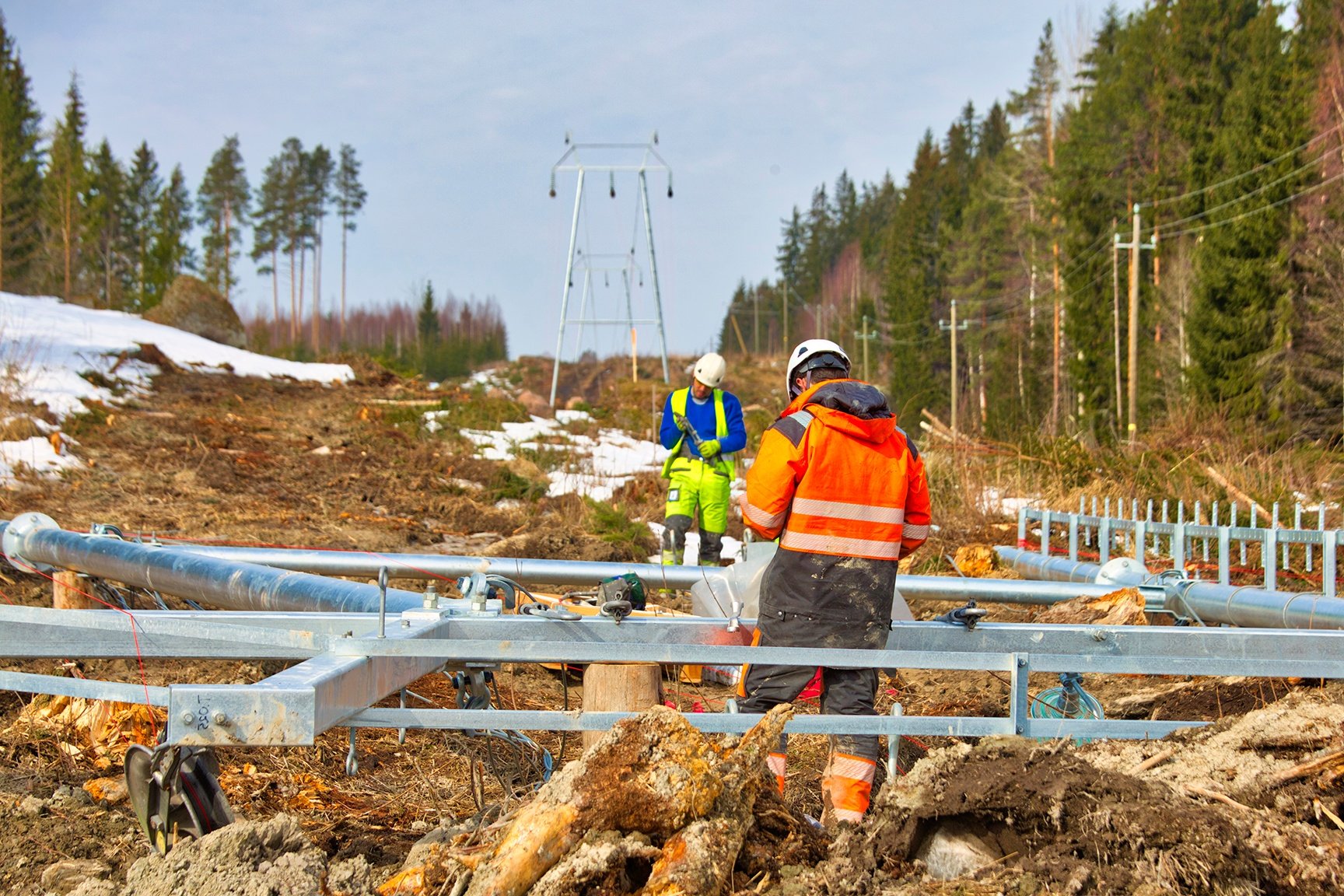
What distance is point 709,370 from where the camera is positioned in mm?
8906

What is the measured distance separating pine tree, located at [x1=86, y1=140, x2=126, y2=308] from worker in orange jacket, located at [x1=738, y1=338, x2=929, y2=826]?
5796 centimetres

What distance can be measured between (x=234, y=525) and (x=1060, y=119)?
48.9 metres

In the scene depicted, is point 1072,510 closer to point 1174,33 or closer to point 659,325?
point 659,325

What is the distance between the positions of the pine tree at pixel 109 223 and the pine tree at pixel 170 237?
198cm

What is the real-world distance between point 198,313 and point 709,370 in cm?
2122

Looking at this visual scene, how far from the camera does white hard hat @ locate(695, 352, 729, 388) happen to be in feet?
29.0

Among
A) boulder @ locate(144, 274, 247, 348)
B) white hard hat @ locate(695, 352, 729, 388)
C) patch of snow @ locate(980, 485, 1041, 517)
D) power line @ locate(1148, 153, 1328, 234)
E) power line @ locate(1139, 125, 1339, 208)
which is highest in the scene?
power line @ locate(1139, 125, 1339, 208)

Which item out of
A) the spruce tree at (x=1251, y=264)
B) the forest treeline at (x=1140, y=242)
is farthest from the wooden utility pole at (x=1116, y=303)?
the spruce tree at (x=1251, y=264)

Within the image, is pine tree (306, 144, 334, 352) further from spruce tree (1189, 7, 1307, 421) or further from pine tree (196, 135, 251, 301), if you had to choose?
spruce tree (1189, 7, 1307, 421)

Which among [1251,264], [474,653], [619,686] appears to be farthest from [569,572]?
[1251,264]

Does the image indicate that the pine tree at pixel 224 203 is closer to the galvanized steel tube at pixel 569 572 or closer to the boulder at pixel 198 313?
the boulder at pixel 198 313

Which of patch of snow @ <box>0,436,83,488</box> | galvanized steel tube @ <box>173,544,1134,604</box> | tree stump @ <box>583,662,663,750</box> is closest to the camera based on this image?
tree stump @ <box>583,662,663,750</box>

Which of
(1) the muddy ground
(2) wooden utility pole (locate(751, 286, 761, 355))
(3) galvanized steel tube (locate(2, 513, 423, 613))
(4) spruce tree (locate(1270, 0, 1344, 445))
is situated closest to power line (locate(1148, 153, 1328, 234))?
(4) spruce tree (locate(1270, 0, 1344, 445))

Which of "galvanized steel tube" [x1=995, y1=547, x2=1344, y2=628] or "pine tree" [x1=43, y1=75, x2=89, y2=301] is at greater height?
"pine tree" [x1=43, y1=75, x2=89, y2=301]
